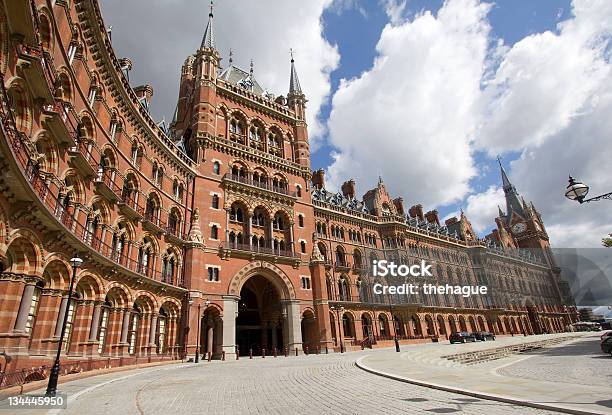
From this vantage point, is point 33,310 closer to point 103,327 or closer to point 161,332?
point 103,327

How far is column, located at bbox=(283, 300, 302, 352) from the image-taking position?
3376cm

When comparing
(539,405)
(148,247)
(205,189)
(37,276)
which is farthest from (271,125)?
(539,405)

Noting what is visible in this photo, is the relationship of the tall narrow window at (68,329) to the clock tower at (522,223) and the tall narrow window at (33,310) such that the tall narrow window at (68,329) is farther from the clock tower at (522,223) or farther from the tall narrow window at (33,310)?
the clock tower at (522,223)

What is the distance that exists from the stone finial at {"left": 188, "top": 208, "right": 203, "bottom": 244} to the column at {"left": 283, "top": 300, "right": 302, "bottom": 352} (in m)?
10.8

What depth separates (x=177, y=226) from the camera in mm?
31078

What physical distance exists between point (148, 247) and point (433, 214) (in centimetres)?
5914

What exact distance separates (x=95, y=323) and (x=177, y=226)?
12438 millimetres

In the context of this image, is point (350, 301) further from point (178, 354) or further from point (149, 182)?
point (149, 182)

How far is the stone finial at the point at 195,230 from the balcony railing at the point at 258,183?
523 centimetres

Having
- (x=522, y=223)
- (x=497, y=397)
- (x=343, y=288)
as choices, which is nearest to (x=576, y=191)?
(x=497, y=397)

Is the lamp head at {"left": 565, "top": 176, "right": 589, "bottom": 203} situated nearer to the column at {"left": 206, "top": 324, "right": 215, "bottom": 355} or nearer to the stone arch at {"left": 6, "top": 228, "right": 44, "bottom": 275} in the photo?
the stone arch at {"left": 6, "top": 228, "right": 44, "bottom": 275}

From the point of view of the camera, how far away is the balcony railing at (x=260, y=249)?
34.0m

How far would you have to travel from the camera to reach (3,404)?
30.7 feet

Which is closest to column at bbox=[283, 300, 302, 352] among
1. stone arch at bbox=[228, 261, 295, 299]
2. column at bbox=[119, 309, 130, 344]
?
stone arch at bbox=[228, 261, 295, 299]
